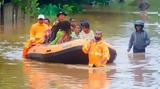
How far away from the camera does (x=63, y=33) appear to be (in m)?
16.9

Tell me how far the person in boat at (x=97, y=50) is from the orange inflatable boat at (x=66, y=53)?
334 mm

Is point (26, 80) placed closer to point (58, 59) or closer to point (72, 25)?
point (58, 59)

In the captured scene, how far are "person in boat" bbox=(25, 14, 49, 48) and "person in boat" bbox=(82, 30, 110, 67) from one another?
2.67 m

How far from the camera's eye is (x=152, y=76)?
1480cm

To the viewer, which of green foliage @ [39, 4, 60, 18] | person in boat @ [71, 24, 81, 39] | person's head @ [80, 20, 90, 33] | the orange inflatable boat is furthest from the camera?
green foliage @ [39, 4, 60, 18]

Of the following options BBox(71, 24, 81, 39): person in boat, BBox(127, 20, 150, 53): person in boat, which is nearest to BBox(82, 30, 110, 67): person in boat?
BBox(71, 24, 81, 39): person in boat

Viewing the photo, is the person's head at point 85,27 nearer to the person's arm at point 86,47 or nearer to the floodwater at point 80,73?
the person's arm at point 86,47

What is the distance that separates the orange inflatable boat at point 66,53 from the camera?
53.6 ft

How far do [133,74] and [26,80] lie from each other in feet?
9.37

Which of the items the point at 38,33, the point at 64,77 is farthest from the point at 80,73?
the point at 38,33

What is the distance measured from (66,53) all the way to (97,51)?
1.02m

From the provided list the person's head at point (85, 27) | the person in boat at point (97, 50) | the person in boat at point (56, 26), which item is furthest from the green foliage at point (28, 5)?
the person in boat at point (97, 50)

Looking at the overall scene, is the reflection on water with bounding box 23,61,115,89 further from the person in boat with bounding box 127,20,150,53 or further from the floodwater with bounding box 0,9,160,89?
the person in boat with bounding box 127,20,150,53

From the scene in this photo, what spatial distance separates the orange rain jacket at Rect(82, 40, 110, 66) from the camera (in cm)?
1585
